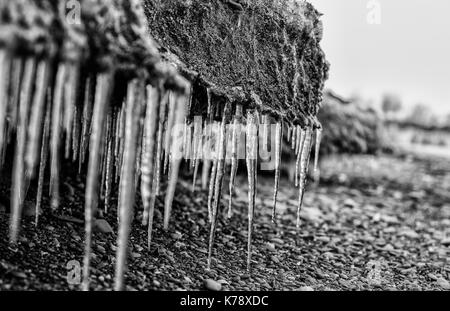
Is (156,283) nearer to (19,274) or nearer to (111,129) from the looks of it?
(19,274)

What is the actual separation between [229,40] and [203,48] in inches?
12.7

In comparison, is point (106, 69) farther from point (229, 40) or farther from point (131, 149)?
point (229, 40)

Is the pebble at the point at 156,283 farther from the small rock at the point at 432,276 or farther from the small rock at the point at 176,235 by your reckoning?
the small rock at the point at 432,276

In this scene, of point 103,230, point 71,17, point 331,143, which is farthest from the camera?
point 331,143

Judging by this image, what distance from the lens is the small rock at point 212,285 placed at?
4.30 meters

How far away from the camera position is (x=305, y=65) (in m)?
5.23

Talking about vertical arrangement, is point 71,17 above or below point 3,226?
above

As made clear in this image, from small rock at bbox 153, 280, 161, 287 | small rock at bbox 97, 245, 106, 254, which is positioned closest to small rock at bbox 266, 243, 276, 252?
small rock at bbox 153, 280, 161, 287

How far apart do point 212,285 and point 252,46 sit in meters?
2.58

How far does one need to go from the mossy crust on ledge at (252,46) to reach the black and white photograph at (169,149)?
0.01 m

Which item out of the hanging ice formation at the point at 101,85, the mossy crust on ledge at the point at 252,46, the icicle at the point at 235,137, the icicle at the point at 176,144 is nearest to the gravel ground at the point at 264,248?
the hanging ice formation at the point at 101,85

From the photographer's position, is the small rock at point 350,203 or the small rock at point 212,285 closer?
the small rock at point 212,285
